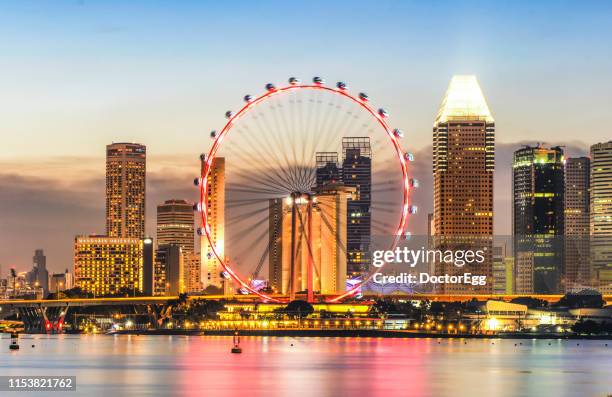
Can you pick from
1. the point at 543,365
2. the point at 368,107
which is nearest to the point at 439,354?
the point at 543,365

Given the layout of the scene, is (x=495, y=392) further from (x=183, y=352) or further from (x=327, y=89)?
(x=183, y=352)

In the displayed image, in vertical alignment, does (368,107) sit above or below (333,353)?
above

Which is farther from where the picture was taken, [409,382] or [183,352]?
[183,352]

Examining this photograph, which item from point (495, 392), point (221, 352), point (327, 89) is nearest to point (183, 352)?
point (221, 352)

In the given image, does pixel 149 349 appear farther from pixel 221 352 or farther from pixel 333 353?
pixel 333 353

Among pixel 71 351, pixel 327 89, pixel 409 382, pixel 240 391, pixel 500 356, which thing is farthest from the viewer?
pixel 71 351

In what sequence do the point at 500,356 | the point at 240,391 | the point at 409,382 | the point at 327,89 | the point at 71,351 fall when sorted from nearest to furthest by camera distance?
1. the point at 240,391
2. the point at 409,382
3. the point at 327,89
4. the point at 500,356
5. the point at 71,351
